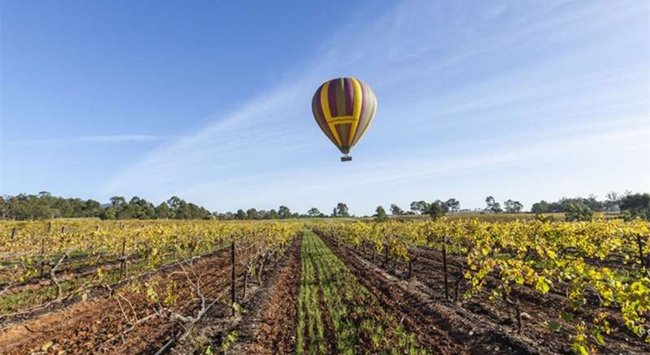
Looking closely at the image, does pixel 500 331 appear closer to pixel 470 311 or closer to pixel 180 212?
pixel 470 311

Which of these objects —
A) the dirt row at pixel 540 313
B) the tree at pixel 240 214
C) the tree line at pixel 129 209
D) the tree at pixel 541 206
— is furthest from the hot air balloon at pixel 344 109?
the tree at pixel 541 206

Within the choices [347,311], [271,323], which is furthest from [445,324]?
[271,323]

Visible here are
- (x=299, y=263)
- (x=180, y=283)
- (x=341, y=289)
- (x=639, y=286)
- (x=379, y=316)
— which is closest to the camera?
(x=639, y=286)

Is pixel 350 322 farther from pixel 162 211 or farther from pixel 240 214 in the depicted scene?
pixel 240 214

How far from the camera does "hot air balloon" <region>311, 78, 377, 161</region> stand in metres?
19.9

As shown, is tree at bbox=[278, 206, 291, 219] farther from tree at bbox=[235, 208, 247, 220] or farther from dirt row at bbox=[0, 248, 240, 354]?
dirt row at bbox=[0, 248, 240, 354]

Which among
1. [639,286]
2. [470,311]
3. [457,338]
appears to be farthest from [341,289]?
[639,286]

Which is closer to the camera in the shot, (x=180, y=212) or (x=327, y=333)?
(x=327, y=333)

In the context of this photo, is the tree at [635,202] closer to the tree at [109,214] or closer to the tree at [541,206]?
the tree at [541,206]

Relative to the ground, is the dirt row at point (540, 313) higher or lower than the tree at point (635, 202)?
lower

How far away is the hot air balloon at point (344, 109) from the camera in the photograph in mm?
19906

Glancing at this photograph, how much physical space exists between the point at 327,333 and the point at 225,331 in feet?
8.59

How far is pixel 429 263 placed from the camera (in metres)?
21.7

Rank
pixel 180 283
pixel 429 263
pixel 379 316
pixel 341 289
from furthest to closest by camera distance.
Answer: pixel 429 263 < pixel 180 283 < pixel 341 289 < pixel 379 316
